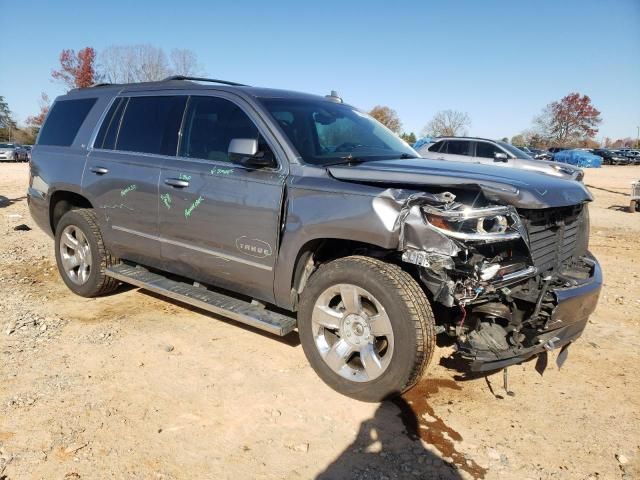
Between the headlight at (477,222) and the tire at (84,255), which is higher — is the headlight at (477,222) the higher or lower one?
the higher one

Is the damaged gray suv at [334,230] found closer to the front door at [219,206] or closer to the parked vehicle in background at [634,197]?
the front door at [219,206]

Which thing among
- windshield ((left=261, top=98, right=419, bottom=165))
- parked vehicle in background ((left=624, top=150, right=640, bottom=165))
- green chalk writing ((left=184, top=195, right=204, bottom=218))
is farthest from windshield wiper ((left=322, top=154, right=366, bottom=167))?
parked vehicle in background ((left=624, top=150, right=640, bottom=165))

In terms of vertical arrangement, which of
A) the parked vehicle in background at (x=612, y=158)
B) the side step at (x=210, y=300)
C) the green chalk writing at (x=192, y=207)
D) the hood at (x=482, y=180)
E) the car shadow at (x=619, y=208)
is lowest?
the side step at (x=210, y=300)

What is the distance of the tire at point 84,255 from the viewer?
4797mm

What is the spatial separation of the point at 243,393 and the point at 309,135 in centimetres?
198

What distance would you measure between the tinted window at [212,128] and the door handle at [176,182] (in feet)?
0.77

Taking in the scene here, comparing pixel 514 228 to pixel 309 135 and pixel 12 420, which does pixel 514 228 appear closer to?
pixel 309 135

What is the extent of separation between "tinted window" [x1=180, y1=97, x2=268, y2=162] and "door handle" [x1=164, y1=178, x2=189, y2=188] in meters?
0.24

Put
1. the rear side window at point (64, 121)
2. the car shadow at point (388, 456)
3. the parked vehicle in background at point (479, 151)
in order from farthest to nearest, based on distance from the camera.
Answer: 1. the parked vehicle in background at point (479, 151)
2. the rear side window at point (64, 121)
3. the car shadow at point (388, 456)

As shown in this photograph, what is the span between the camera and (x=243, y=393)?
331 cm

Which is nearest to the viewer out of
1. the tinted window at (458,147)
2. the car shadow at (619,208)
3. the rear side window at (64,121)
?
the rear side window at (64,121)

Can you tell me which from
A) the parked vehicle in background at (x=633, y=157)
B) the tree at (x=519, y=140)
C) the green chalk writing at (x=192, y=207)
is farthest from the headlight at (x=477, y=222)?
the tree at (x=519, y=140)

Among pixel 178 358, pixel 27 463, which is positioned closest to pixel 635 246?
pixel 178 358

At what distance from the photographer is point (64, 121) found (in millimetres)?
5215
